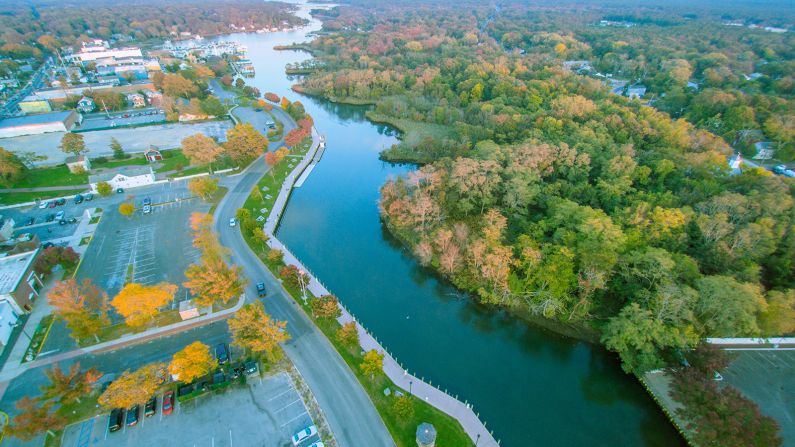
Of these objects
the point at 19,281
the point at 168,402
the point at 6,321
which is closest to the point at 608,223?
the point at 168,402

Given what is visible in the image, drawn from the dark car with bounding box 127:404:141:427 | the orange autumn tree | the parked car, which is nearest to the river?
the parked car

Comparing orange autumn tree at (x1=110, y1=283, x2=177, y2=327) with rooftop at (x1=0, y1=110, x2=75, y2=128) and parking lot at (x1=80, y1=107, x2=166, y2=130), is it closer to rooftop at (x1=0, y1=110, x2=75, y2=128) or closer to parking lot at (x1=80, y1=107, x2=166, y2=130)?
parking lot at (x1=80, y1=107, x2=166, y2=130)

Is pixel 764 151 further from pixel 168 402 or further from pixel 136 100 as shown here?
pixel 136 100

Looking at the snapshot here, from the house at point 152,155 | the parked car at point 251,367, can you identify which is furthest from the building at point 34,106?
the parked car at point 251,367

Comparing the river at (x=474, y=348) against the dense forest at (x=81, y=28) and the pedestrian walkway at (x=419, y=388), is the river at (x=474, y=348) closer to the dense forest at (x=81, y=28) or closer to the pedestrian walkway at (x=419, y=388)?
the pedestrian walkway at (x=419, y=388)

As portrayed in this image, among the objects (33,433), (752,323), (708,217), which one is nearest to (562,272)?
(752,323)

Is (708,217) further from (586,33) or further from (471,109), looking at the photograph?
(586,33)
